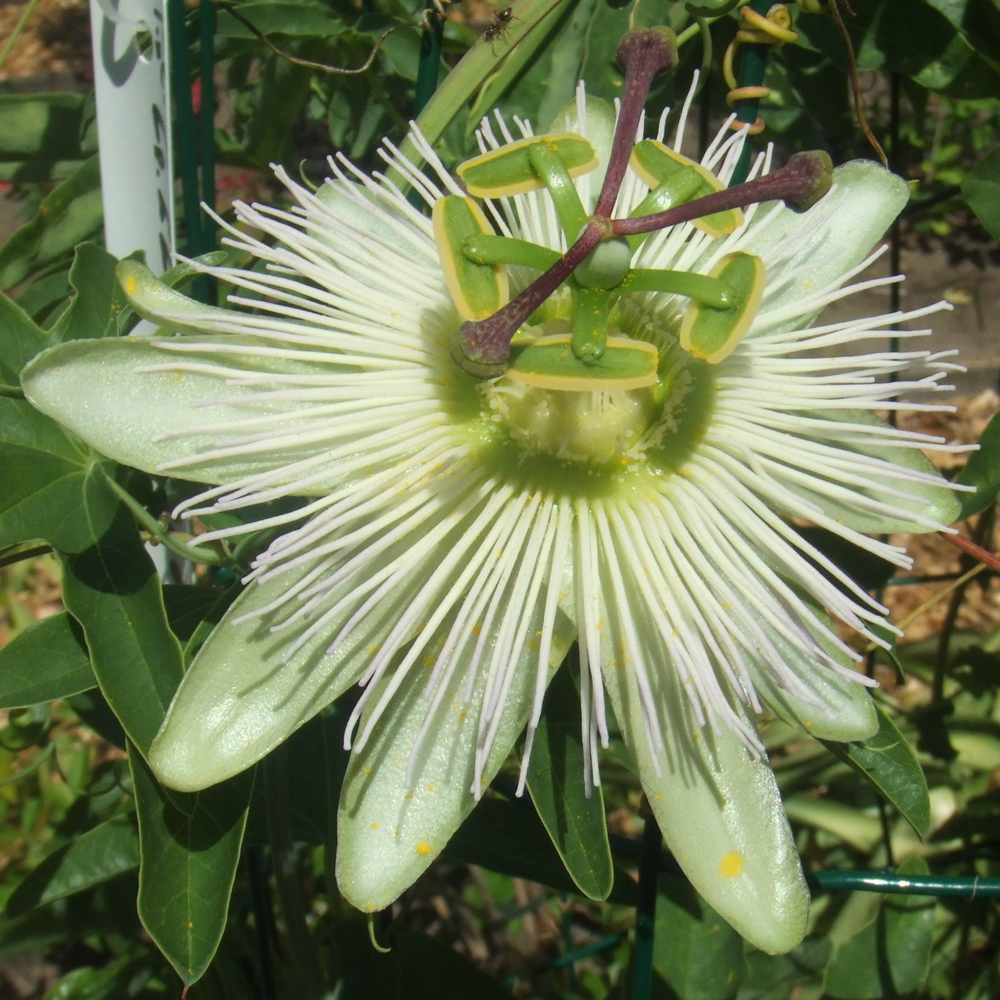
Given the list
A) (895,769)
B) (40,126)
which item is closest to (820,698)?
(895,769)

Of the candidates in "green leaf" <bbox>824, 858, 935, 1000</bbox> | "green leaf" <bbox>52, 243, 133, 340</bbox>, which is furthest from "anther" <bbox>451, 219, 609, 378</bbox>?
"green leaf" <bbox>824, 858, 935, 1000</bbox>

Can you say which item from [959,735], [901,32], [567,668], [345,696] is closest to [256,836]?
[345,696]

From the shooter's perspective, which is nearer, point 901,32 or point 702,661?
point 702,661

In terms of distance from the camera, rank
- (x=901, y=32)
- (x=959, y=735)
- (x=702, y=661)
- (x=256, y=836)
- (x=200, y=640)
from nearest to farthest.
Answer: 1. (x=702, y=661)
2. (x=200, y=640)
3. (x=901, y=32)
4. (x=256, y=836)
5. (x=959, y=735)

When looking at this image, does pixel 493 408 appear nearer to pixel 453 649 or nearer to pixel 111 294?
pixel 453 649

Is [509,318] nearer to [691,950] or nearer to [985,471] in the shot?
[985,471]

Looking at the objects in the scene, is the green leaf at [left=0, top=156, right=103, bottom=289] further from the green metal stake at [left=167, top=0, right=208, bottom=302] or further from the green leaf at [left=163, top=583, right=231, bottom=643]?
the green leaf at [left=163, top=583, right=231, bottom=643]
